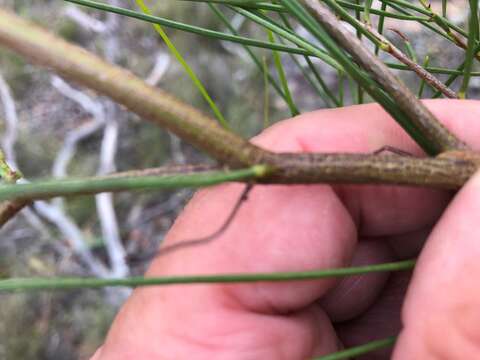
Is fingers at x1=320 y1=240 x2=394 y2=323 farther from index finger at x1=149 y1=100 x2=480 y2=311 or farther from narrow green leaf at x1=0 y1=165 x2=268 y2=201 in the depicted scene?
narrow green leaf at x1=0 y1=165 x2=268 y2=201

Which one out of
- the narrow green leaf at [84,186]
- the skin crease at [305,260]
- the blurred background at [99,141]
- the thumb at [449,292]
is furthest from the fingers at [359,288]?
the blurred background at [99,141]

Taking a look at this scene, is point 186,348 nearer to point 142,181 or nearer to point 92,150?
point 142,181

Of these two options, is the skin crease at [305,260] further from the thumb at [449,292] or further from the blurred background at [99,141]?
the blurred background at [99,141]

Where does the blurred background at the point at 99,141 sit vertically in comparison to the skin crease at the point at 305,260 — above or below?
below

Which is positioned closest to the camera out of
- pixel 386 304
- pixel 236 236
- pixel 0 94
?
pixel 236 236

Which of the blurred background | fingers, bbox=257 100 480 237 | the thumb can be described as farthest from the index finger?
the blurred background

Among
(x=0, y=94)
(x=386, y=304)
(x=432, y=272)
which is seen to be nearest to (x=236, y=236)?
(x=432, y=272)

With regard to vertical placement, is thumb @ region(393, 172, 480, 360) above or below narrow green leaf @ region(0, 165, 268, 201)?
below

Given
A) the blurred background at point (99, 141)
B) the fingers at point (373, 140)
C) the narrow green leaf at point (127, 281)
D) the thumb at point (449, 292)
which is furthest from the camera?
the blurred background at point (99, 141)
